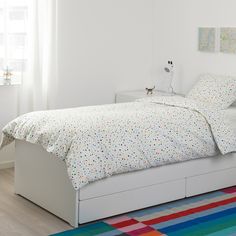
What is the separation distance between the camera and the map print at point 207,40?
5145mm

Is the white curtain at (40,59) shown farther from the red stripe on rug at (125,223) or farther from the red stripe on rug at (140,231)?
the red stripe on rug at (140,231)

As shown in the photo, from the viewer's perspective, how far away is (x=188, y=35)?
5.43 metres

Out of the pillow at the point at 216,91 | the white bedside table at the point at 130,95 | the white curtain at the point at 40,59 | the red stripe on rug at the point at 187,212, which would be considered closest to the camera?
the red stripe on rug at the point at 187,212

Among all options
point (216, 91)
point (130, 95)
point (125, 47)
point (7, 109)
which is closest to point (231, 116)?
point (216, 91)

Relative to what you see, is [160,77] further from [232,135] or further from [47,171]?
[47,171]

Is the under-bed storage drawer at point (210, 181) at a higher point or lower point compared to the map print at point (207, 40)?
lower

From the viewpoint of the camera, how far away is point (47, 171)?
380 centimetres

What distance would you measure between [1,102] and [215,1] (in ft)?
7.17

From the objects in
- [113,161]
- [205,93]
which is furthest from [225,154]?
[113,161]

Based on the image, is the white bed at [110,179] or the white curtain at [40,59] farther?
the white curtain at [40,59]

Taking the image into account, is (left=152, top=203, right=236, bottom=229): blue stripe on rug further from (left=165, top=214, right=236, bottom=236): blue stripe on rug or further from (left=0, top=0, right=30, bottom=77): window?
(left=0, top=0, right=30, bottom=77): window

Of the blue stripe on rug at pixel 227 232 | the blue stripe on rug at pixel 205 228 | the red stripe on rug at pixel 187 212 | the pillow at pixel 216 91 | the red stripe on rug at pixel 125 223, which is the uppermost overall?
the pillow at pixel 216 91

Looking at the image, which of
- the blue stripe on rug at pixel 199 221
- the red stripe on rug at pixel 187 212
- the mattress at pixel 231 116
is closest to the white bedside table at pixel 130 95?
the mattress at pixel 231 116

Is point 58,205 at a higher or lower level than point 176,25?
lower
